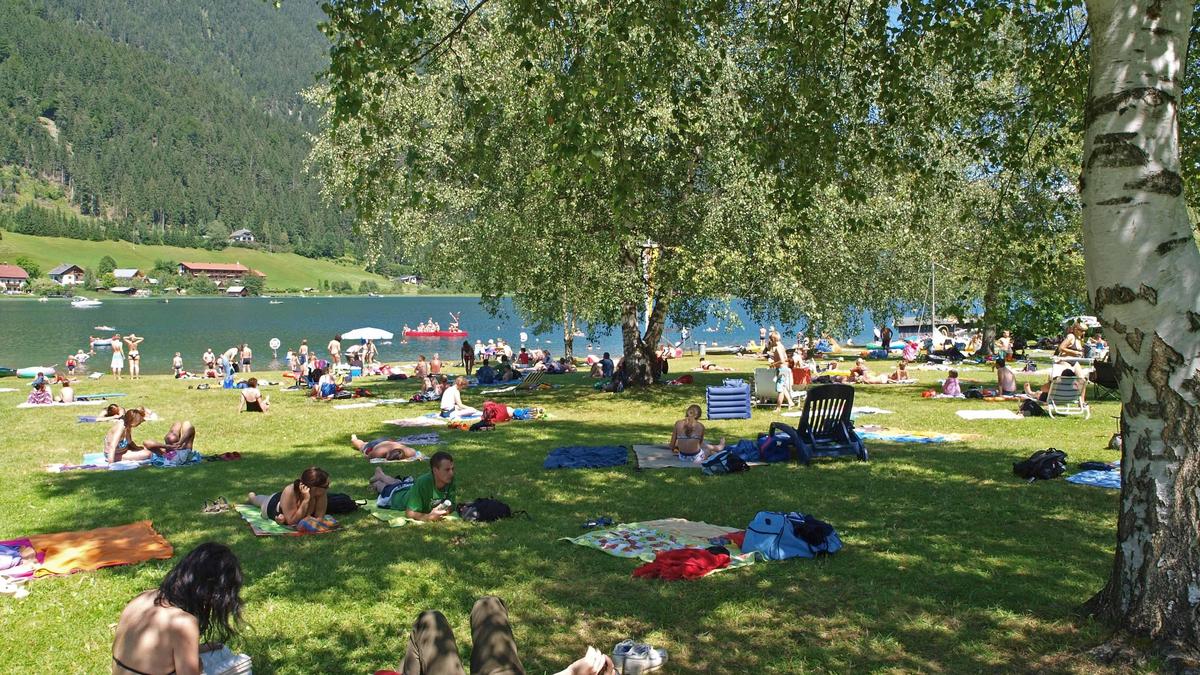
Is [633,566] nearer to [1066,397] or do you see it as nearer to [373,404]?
[1066,397]

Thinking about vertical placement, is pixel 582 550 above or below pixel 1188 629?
below

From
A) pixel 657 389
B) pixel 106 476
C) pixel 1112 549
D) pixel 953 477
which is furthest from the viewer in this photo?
pixel 657 389

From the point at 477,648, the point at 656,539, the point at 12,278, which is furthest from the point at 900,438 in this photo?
the point at 12,278

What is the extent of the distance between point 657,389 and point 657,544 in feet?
50.8

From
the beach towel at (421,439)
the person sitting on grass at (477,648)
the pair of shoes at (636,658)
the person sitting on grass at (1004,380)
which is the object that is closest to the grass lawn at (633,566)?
the pair of shoes at (636,658)

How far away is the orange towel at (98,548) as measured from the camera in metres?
7.57

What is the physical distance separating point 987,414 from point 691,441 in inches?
325

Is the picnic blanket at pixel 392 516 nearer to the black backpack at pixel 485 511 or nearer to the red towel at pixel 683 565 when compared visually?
the black backpack at pixel 485 511

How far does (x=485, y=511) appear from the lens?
30.3 feet

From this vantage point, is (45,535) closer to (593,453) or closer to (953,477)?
(593,453)

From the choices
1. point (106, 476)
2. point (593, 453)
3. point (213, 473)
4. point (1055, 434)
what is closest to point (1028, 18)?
point (1055, 434)

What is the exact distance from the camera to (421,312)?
482 feet

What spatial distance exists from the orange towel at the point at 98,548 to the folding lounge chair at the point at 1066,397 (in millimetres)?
15680

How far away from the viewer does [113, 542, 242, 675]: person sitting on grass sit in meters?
4.29
